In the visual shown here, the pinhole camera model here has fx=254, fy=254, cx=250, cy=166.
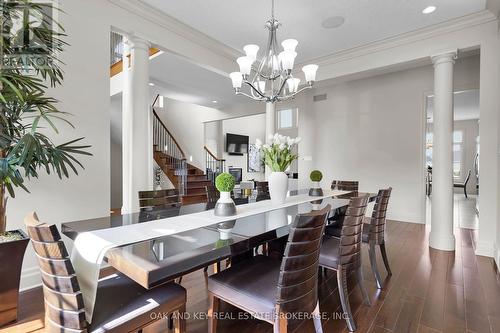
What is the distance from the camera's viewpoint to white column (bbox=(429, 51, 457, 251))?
3486 millimetres

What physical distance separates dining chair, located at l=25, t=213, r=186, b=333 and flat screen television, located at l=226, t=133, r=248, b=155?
9238 millimetres

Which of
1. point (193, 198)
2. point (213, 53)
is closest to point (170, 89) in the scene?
point (213, 53)

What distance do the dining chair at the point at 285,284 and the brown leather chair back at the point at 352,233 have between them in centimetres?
52

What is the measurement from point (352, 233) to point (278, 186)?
80cm

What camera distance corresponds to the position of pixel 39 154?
1.77 metres

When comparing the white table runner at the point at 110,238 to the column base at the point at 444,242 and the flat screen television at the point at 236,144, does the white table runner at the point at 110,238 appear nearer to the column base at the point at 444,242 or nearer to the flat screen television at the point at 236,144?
the column base at the point at 444,242

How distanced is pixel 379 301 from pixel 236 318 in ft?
3.97

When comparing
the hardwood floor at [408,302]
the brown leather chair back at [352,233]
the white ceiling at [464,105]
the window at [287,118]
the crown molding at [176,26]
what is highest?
the crown molding at [176,26]

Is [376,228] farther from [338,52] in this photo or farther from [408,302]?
[338,52]

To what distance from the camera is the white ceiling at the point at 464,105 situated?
20.3 feet

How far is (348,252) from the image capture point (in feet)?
6.35

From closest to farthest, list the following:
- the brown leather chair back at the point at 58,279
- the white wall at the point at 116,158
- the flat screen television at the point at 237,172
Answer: the brown leather chair back at the point at 58,279
the white wall at the point at 116,158
the flat screen television at the point at 237,172

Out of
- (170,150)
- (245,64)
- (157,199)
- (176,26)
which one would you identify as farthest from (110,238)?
(170,150)

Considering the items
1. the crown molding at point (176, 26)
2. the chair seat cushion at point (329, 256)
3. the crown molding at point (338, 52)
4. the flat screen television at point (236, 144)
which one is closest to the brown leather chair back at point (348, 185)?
the chair seat cushion at point (329, 256)
